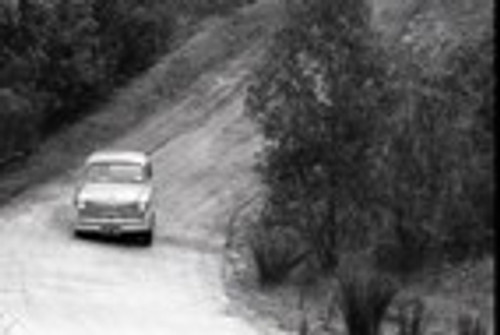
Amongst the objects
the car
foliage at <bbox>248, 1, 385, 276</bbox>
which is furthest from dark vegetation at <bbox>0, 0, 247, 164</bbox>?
foliage at <bbox>248, 1, 385, 276</bbox>

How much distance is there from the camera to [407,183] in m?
24.2

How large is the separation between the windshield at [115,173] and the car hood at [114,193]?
264mm

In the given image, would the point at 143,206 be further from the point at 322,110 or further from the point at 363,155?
the point at 363,155

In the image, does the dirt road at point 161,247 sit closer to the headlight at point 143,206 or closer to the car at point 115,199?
the car at point 115,199

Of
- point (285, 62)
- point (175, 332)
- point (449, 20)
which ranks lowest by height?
point (175, 332)


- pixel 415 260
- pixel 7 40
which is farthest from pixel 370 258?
pixel 7 40

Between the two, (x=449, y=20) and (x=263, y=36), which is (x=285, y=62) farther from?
(x=263, y=36)

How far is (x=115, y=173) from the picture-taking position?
28359 mm

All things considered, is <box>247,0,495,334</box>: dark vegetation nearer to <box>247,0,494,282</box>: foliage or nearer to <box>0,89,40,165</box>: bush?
<box>247,0,494,282</box>: foliage

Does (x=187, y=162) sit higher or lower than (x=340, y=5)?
lower

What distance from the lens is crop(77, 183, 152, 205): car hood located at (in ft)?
88.5

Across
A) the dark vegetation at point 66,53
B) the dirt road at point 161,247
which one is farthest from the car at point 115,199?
the dark vegetation at point 66,53

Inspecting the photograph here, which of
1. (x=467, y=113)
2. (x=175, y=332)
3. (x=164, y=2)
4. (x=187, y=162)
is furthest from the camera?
(x=164, y=2)

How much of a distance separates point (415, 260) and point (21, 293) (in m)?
7.78
